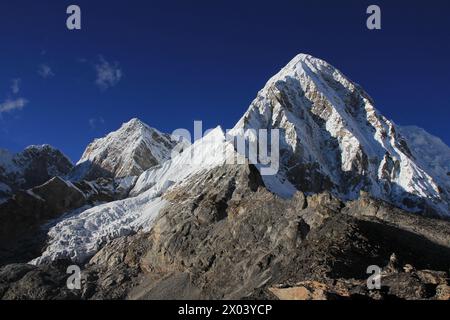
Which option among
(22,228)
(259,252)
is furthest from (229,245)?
(22,228)

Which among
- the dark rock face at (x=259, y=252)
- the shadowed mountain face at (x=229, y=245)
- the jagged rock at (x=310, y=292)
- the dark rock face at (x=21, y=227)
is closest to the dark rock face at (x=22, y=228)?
the dark rock face at (x=21, y=227)

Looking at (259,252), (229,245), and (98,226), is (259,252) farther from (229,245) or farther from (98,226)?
(98,226)

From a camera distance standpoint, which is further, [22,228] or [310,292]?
[22,228]

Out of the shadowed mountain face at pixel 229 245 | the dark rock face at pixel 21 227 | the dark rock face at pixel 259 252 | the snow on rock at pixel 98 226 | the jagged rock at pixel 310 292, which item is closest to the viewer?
the jagged rock at pixel 310 292

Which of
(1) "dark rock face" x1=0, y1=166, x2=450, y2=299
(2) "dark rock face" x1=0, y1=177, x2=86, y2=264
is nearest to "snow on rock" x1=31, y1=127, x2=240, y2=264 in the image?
(2) "dark rock face" x1=0, y1=177, x2=86, y2=264

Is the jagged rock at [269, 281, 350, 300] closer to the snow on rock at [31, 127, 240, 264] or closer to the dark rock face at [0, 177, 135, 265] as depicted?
the snow on rock at [31, 127, 240, 264]

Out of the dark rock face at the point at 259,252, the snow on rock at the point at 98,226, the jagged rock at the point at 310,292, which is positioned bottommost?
the jagged rock at the point at 310,292

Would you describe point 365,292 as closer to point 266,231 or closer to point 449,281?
point 449,281

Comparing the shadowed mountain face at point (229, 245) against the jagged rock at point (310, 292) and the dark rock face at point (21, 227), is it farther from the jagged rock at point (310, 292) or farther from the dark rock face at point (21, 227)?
the dark rock face at point (21, 227)

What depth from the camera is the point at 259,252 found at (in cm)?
12525

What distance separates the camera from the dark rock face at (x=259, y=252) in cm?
8394
